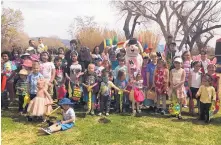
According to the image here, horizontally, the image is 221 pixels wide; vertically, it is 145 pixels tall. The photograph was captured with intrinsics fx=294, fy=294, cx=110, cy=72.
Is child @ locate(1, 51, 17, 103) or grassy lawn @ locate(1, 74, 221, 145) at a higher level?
child @ locate(1, 51, 17, 103)

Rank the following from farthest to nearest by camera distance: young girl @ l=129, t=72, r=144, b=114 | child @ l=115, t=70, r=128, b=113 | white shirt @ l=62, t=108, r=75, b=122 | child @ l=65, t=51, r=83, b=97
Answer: child @ l=65, t=51, r=83, b=97 → child @ l=115, t=70, r=128, b=113 → young girl @ l=129, t=72, r=144, b=114 → white shirt @ l=62, t=108, r=75, b=122

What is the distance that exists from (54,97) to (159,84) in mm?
2879

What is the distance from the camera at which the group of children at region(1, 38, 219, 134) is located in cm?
686

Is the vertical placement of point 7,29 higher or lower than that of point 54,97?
higher

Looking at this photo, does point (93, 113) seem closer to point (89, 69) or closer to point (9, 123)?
point (89, 69)

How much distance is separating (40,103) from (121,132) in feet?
6.20

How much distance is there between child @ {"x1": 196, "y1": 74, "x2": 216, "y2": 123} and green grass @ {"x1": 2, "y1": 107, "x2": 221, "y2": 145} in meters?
0.29

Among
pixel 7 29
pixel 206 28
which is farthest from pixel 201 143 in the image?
pixel 7 29

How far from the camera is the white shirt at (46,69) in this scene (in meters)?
7.24

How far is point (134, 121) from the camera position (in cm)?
686

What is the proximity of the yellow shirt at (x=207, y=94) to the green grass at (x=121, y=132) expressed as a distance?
1.87 feet

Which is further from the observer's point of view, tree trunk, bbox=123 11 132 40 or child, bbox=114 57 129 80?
tree trunk, bbox=123 11 132 40

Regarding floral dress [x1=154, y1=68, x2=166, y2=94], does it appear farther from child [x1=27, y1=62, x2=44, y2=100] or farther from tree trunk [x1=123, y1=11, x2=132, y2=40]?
tree trunk [x1=123, y1=11, x2=132, y2=40]

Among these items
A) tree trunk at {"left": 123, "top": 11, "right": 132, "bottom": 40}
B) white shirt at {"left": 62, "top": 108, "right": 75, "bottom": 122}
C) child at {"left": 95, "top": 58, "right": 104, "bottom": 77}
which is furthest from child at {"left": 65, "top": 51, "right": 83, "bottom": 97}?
tree trunk at {"left": 123, "top": 11, "right": 132, "bottom": 40}
